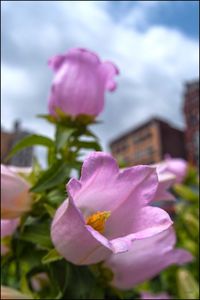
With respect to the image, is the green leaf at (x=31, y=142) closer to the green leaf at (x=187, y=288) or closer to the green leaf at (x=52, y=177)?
the green leaf at (x=52, y=177)

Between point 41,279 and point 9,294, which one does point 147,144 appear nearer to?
point 41,279

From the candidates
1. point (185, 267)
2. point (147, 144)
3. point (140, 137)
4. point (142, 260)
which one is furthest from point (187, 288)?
point (140, 137)

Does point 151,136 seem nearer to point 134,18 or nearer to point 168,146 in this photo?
point 168,146

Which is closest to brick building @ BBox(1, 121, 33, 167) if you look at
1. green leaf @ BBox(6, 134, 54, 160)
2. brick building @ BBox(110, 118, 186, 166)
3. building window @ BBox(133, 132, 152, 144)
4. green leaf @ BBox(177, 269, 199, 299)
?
green leaf @ BBox(6, 134, 54, 160)

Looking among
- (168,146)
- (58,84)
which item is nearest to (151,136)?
(168,146)

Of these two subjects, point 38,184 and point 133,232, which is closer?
point 133,232

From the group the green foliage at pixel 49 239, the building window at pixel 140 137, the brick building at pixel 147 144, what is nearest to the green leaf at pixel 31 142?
the green foliage at pixel 49 239
